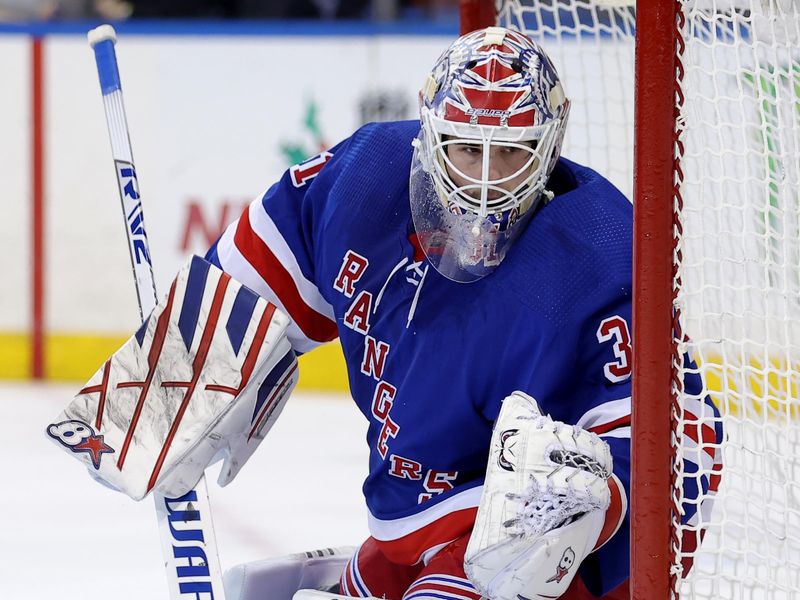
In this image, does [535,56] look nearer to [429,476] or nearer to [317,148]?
[429,476]

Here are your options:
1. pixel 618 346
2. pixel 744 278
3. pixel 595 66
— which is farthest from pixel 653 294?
pixel 595 66

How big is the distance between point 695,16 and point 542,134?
25 cm

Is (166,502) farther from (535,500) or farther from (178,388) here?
(535,500)

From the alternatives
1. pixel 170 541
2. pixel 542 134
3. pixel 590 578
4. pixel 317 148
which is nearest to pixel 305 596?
pixel 170 541

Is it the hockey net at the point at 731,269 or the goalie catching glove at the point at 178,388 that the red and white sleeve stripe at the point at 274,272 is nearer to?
the goalie catching glove at the point at 178,388

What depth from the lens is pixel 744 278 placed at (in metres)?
2.01

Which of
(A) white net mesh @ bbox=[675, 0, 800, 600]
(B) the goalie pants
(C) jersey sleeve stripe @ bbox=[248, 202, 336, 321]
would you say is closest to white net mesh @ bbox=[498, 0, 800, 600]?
(A) white net mesh @ bbox=[675, 0, 800, 600]

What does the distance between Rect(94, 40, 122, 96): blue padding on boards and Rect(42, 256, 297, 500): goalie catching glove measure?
1.00 feet

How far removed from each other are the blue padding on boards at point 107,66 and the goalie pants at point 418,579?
0.80m

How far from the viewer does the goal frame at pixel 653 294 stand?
149 centimetres

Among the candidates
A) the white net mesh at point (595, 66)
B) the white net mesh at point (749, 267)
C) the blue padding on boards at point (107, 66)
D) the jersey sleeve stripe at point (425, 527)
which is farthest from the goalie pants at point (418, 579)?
the white net mesh at point (595, 66)

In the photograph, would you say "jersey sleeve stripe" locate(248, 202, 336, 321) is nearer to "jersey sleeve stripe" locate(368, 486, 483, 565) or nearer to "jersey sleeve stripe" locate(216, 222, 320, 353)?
→ "jersey sleeve stripe" locate(216, 222, 320, 353)

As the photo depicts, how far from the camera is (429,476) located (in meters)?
1.92

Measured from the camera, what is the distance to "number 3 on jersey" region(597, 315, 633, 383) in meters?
1.71
